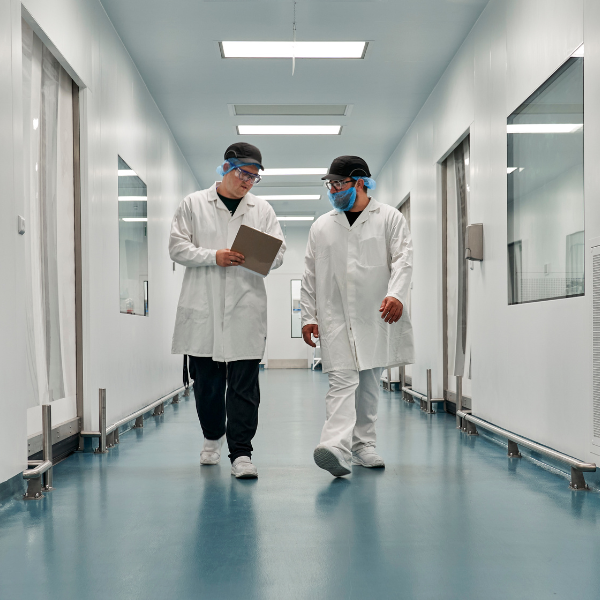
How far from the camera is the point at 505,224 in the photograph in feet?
14.2

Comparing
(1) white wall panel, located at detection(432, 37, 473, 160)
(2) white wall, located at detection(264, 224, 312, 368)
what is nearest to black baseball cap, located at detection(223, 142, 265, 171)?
(1) white wall panel, located at detection(432, 37, 473, 160)

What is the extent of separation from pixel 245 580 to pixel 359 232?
1940 millimetres

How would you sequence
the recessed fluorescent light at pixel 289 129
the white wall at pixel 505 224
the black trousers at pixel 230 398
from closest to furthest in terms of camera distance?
the white wall at pixel 505 224 → the black trousers at pixel 230 398 → the recessed fluorescent light at pixel 289 129

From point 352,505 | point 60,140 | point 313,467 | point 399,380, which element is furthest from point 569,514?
point 399,380

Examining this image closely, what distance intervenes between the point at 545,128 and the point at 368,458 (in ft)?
6.35

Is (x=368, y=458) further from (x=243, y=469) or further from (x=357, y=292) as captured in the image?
(x=357, y=292)

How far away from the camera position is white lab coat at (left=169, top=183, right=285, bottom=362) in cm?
327

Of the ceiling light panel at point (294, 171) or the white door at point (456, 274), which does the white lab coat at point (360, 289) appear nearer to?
→ the white door at point (456, 274)

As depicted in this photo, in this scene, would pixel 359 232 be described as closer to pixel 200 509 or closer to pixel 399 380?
pixel 200 509

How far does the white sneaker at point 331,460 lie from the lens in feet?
9.98

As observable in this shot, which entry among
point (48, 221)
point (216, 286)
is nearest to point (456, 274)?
point (216, 286)

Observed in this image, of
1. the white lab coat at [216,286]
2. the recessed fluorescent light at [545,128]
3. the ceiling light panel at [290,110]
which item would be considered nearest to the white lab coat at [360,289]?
the white lab coat at [216,286]

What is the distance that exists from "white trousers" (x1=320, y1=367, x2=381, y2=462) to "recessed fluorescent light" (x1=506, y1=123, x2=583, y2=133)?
1.46 meters

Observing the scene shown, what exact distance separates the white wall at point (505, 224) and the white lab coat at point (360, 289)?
0.75 metres
